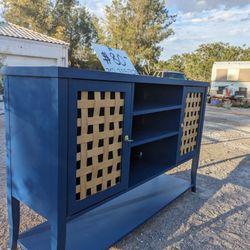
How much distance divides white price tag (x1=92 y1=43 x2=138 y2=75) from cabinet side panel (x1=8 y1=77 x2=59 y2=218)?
647mm

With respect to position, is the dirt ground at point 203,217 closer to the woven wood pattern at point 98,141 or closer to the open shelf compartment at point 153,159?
the open shelf compartment at point 153,159

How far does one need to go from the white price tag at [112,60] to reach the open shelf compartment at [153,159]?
83cm

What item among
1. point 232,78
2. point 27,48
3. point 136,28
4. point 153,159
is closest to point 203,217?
point 153,159

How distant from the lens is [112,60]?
1902mm

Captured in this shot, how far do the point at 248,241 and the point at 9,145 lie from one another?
74.7 inches

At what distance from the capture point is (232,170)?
11.6 ft

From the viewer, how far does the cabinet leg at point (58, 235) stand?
1302 millimetres

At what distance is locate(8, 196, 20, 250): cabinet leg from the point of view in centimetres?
158

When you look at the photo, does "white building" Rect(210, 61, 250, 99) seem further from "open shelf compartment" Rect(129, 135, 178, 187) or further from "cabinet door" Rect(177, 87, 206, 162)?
"open shelf compartment" Rect(129, 135, 178, 187)

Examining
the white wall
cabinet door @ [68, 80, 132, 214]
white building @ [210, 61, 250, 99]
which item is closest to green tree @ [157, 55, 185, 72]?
white building @ [210, 61, 250, 99]

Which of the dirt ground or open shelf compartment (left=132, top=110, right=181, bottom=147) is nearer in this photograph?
the dirt ground

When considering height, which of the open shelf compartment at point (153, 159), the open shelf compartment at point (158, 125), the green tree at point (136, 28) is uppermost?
the green tree at point (136, 28)

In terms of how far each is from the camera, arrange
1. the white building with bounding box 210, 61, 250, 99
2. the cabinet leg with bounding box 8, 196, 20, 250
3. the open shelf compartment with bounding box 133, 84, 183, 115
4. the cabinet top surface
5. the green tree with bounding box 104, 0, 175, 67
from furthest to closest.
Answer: the green tree with bounding box 104, 0, 175, 67 < the white building with bounding box 210, 61, 250, 99 < the open shelf compartment with bounding box 133, 84, 183, 115 < the cabinet leg with bounding box 8, 196, 20, 250 < the cabinet top surface

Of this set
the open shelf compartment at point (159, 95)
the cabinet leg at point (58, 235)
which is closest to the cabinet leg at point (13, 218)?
the cabinet leg at point (58, 235)
